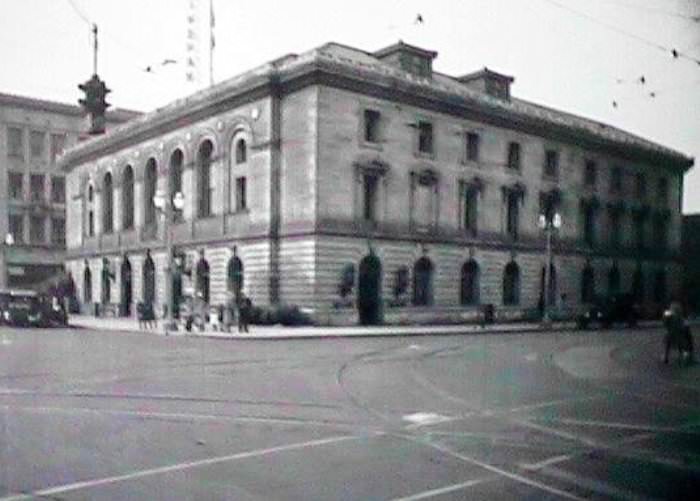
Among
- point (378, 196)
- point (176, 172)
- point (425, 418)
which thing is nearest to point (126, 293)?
point (176, 172)

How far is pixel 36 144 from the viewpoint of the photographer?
180 inches

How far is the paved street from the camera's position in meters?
3.96

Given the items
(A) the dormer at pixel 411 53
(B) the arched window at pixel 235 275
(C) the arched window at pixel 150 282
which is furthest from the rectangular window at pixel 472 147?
(C) the arched window at pixel 150 282

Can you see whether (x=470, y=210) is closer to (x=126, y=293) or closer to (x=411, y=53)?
(x=411, y=53)

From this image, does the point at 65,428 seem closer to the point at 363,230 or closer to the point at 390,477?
the point at 390,477

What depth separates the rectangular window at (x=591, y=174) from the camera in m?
4.26

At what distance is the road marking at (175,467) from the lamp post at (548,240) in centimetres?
180

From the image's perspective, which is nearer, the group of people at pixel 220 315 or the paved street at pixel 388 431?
the paved street at pixel 388 431

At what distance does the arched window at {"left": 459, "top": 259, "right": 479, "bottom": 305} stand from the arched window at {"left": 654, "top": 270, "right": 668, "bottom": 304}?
4.14 ft

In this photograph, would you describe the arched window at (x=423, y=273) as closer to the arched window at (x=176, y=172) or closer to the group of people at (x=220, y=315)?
the group of people at (x=220, y=315)

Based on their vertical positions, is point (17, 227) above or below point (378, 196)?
below

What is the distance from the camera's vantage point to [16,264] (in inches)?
174

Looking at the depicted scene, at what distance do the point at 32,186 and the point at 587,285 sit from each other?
12.1 feet

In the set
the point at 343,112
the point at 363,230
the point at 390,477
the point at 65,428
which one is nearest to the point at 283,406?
the point at 65,428
